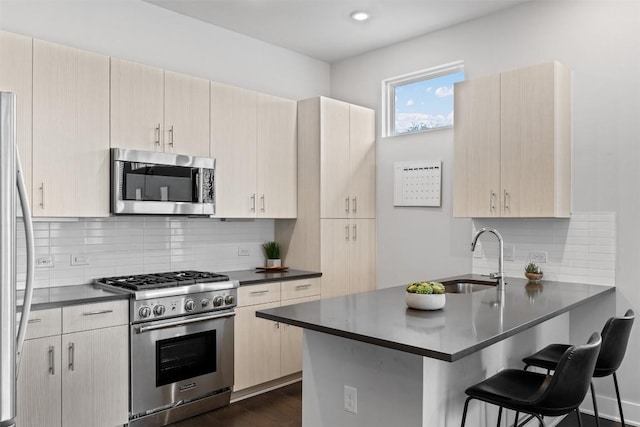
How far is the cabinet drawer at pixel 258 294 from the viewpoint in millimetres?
3895

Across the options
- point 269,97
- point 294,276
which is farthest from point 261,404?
point 269,97

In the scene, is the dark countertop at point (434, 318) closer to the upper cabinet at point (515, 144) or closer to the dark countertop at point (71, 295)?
the upper cabinet at point (515, 144)

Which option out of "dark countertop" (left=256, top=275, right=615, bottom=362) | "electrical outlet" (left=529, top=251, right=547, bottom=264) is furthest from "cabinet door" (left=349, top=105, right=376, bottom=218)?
"dark countertop" (left=256, top=275, right=615, bottom=362)

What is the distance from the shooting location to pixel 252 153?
4.30 metres

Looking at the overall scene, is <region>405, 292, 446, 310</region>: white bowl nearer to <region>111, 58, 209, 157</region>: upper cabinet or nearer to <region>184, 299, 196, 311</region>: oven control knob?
<region>184, 299, 196, 311</region>: oven control knob

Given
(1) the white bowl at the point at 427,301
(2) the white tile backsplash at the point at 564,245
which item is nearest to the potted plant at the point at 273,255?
(2) the white tile backsplash at the point at 564,245

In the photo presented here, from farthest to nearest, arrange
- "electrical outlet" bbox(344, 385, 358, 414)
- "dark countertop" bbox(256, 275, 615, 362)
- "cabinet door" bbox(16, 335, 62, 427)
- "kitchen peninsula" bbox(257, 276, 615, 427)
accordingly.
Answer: "cabinet door" bbox(16, 335, 62, 427)
"electrical outlet" bbox(344, 385, 358, 414)
"kitchen peninsula" bbox(257, 276, 615, 427)
"dark countertop" bbox(256, 275, 615, 362)

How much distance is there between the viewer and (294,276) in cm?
428

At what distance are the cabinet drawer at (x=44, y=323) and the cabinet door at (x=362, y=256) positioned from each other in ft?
8.54

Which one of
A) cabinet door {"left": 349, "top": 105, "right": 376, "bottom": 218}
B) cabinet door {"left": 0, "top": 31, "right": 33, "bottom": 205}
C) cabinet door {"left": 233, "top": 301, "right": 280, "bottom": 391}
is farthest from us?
cabinet door {"left": 349, "top": 105, "right": 376, "bottom": 218}

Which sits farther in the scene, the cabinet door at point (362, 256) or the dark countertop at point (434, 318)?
the cabinet door at point (362, 256)

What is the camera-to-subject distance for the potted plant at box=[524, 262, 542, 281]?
3.73 m

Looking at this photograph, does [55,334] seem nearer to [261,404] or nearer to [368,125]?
[261,404]

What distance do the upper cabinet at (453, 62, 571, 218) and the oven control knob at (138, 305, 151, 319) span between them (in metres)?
2.41
